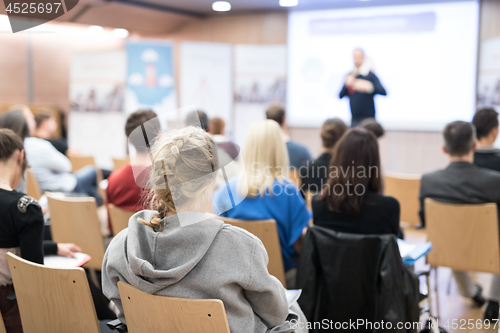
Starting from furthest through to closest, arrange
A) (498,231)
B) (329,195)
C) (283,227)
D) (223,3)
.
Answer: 1. (223,3)
2. (498,231)
3. (283,227)
4. (329,195)

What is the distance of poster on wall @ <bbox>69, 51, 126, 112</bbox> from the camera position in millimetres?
6281

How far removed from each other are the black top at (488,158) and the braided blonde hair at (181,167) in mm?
2500

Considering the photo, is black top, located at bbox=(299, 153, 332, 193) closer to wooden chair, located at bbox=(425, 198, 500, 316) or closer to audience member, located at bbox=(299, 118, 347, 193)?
audience member, located at bbox=(299, 118, 347, 193)

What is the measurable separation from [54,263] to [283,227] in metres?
1.09

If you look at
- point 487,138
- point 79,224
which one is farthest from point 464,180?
point 79,224

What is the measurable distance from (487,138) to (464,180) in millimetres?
740

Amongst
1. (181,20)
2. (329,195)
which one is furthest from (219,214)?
(181,20)

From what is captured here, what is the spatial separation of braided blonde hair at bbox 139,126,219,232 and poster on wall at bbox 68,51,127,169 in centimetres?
529

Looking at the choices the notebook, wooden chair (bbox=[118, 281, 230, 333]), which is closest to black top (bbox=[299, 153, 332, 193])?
the notebook

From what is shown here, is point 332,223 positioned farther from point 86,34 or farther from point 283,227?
point 86,34

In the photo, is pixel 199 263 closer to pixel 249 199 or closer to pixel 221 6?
pixel 249 199

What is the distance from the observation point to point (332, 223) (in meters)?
2.02

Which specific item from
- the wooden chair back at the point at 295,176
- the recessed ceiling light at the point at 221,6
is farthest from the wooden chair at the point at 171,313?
the recessed ceiling light at the point at 221,6

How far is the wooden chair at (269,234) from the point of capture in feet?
6.73
